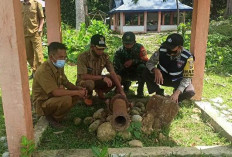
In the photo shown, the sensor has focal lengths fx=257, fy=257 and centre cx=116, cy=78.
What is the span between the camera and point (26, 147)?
2717mm

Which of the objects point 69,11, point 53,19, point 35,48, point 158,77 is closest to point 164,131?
point 158,77

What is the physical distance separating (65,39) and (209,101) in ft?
20.1

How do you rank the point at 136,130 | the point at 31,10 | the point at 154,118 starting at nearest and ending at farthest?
the point at 136,130, the point at 154,118, the point at 31,10

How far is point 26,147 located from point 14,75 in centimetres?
78

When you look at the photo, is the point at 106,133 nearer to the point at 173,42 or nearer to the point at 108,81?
the point at 108,81

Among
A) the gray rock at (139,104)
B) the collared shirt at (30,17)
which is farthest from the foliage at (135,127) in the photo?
the collared shirt at (30,17)

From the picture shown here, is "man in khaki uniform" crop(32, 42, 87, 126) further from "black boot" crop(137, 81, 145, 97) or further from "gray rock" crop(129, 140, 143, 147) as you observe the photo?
"black boot" crop(137, 81, 145, 97)

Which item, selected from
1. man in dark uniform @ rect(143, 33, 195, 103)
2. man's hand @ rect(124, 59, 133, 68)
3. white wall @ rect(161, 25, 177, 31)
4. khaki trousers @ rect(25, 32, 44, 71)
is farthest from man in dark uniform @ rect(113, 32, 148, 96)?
white wall @ rect(161, 25, 177, 31)

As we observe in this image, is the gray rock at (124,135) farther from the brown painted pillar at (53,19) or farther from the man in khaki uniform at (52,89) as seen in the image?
the brown painted pillar at (53,19)

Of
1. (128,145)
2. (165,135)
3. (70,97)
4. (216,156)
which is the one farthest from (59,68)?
(216,156)

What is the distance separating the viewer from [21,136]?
8.98ft

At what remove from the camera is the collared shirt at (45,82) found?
338 centimetres

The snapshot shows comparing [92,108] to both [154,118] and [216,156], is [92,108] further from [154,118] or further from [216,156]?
[216,156]

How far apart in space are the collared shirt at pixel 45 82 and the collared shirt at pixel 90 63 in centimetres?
62
